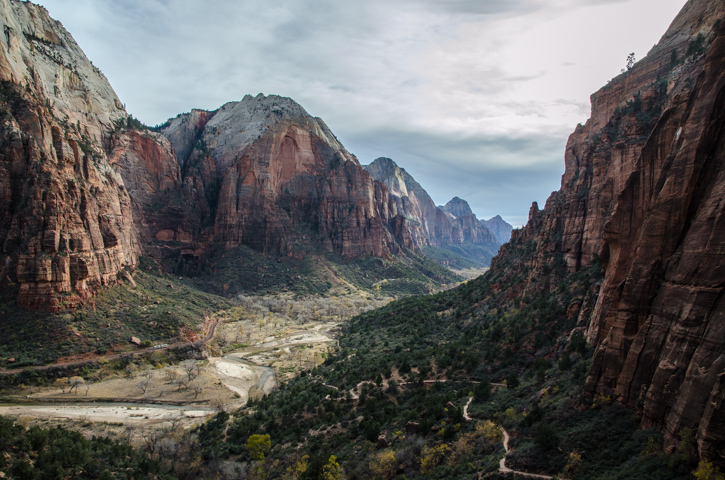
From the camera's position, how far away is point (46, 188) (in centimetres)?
6206

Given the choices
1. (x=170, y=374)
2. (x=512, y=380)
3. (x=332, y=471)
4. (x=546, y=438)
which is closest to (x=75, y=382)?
(x=170, y=374)

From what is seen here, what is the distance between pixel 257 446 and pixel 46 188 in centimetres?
5865

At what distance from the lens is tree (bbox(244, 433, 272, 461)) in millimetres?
33938

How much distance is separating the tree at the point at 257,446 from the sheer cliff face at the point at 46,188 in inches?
1792

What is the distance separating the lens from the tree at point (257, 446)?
111 feet

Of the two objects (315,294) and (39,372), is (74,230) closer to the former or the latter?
(39,372)

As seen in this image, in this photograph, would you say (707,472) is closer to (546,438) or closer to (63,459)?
(546,438)

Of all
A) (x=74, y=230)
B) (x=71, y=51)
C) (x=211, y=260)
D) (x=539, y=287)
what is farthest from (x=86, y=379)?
(x=71, y=51)

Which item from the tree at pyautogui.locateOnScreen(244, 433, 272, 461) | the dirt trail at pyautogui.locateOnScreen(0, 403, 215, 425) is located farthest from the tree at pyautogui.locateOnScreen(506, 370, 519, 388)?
the dirt trail at pyautogui.locateOnScreen(0, 403, 215, 425)

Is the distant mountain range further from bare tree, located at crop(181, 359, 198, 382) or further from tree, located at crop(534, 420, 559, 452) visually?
tree, located at crop(534, 420, 559, 452)

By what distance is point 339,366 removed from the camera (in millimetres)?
54844

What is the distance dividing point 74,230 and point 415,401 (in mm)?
64290

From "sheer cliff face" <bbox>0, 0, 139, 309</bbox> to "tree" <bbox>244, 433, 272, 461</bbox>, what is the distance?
45508 mm

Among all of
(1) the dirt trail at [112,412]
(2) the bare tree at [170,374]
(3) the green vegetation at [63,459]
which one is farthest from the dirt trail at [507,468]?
(2) the bare tree at [170,374]
